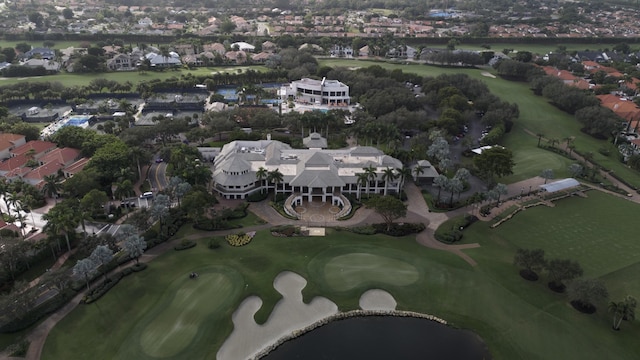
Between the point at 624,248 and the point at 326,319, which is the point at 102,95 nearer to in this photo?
the point at 326,319

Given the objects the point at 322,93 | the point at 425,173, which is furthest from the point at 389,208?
the point at 322,93

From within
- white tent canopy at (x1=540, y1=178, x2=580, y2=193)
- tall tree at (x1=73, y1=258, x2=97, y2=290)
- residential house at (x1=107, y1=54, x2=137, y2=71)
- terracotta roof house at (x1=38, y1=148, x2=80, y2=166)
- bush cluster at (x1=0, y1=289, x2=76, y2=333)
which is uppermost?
residential house at (x1=107, y1=54, x2=137, y2=71)

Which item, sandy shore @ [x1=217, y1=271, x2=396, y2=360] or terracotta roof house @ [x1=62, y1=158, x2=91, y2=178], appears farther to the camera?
terracotta roof house @ [x1=62, y1=158, x2=91, y2=178]

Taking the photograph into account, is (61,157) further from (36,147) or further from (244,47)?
(244,47)

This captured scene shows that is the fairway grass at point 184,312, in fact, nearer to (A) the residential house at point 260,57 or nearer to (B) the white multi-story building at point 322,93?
(B) the white multi-story building at point 322,93

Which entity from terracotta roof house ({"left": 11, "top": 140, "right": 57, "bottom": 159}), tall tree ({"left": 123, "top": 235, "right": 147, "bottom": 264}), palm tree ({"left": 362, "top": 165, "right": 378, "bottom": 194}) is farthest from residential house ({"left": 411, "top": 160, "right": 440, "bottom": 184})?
terracotta roof house ({"left": 11, "top": 140, "right": 57, "bottom": 159})

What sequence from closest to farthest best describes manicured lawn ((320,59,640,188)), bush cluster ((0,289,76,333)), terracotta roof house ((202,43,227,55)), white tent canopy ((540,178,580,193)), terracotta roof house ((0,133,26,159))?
bush cluster ((0,289,76,333)), white tent canopy ((540,178,580,193)), terracotta roof house ((0,133,26,159)), manicured lawn ((320,59,640,188)), terracotta roof house ((202,43,227,55))

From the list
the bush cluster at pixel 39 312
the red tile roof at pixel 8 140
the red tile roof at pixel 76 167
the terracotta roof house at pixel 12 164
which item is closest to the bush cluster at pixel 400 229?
the bush cluster at pixel 39 312

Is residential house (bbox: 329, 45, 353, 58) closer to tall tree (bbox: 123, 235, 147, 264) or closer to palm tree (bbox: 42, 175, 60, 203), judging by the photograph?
palm tree (bbox: 42, 175, 60, 203)
